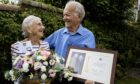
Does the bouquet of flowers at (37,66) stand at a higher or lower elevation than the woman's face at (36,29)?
lower

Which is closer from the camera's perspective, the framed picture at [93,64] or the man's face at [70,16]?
the framed picture at [93,64]

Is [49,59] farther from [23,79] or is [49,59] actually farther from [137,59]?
[137,59]

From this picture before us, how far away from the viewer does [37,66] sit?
3.73m

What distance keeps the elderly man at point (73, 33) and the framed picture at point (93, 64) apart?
238 mm

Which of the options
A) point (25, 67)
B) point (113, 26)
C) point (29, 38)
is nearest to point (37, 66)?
point (25, 67)

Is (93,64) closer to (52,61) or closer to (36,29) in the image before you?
(52,61)

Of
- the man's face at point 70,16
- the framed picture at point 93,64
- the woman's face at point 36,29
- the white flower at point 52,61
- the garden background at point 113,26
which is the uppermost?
the man's face at point 70,16

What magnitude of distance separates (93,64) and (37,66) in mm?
655

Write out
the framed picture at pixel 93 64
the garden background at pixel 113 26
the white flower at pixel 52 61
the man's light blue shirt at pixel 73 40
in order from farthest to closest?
the garden background at pixel 113 26
the man's light blue shirt at pixel 73 40
the framed picture at pixel 93 64
the white flower at pixel 52 61

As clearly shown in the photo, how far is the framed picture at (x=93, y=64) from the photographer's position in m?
3.93

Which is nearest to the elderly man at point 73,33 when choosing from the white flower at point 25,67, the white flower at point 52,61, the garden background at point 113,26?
the white flower at point 52,61

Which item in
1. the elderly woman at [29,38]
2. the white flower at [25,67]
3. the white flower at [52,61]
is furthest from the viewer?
the elderly woman at [29,38]

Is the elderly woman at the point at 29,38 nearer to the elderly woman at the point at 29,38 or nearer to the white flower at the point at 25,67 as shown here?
the elderly woman at the point at 29,38

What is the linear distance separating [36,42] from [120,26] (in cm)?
771
